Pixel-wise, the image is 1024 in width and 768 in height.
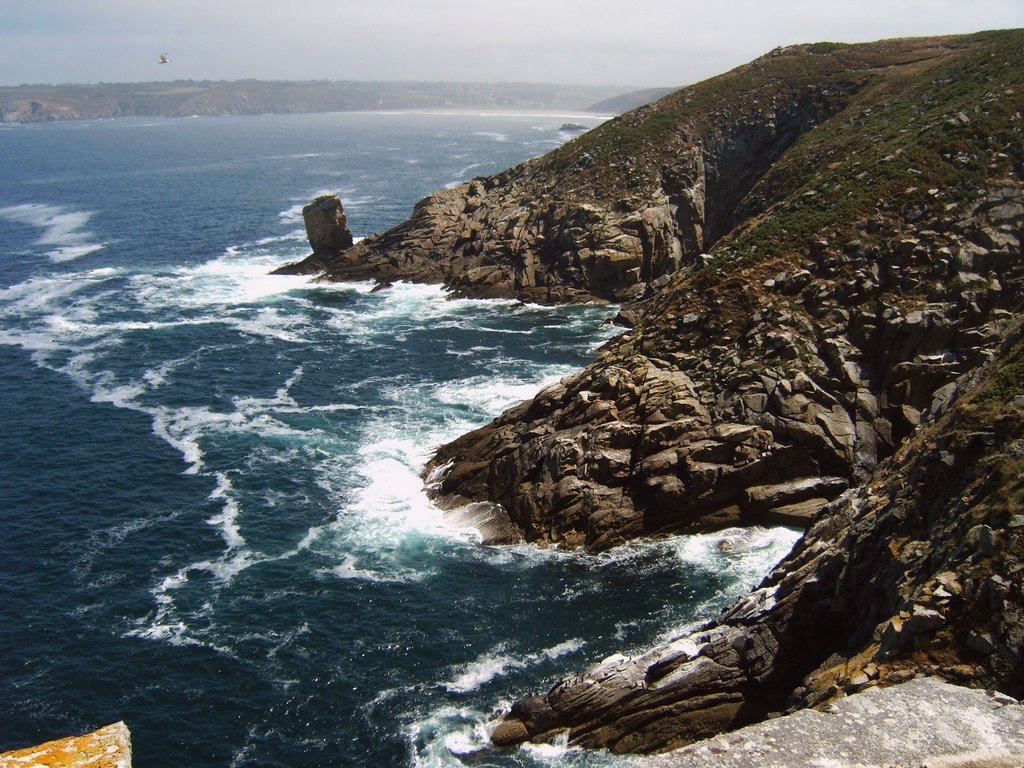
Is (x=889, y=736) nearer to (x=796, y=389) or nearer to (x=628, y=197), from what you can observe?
(x=796, y=389)

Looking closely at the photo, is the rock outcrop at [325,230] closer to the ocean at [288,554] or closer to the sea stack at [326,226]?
the sea stack at [326,226]

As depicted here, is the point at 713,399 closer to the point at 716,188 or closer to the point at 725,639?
the point at 725,639

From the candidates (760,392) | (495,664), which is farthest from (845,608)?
(760,392)

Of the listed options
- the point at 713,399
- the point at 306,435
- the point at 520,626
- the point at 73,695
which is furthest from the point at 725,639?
the point at 306,435

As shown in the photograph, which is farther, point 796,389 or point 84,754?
point 796,389

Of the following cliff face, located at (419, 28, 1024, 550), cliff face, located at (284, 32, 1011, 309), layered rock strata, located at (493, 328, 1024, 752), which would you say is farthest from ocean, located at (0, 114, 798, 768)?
cliff face, located at (284, 32, 1011, 309)
